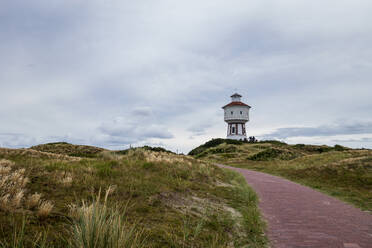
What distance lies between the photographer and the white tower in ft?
206

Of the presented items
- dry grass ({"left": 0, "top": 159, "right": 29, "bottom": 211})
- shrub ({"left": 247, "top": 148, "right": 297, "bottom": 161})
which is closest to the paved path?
dry grass ({"left": 0, "top": 159, "right": 29, "bottom": 211})

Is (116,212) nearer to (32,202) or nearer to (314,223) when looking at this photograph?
(32,202)

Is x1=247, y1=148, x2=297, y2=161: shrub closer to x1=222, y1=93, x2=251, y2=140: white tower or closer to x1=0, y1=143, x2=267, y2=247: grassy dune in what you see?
x1=222, y1=93, x2=251, y2=140: white tower

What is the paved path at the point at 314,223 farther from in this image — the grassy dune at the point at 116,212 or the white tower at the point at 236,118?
the white tower at the point at 236,118

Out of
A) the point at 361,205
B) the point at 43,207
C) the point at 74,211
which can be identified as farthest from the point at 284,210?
the point at 43,207

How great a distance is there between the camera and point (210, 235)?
193 inches

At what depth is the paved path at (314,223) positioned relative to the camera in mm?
5227

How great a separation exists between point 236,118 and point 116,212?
61.2 meters

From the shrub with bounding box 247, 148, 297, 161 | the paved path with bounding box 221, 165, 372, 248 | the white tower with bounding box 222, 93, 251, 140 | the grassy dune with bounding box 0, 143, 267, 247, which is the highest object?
the white tower with bounding box 222, 93, 251, 140

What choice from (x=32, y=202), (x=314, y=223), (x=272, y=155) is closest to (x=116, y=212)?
(x=32, y=202)

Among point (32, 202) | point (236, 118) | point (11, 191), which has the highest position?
point (236, 118)

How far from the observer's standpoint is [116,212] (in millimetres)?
3025

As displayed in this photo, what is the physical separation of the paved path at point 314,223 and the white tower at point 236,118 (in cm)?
5350

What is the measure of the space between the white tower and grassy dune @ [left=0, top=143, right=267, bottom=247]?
5434cm
